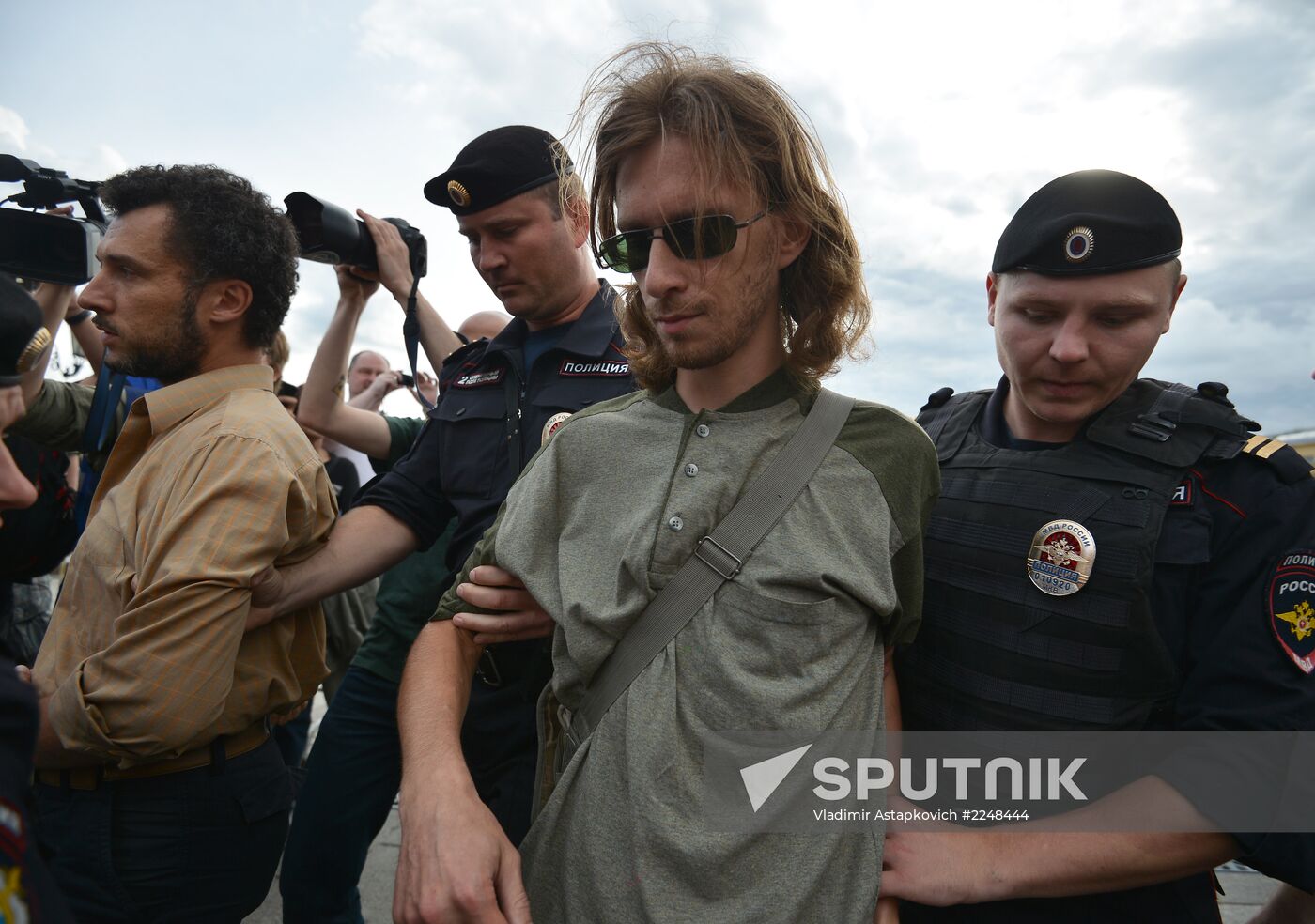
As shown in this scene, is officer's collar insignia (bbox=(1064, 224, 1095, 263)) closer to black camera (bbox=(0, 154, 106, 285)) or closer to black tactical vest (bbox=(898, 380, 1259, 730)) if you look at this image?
black tactical vest (bbox=(898, 380, 1259, 730))

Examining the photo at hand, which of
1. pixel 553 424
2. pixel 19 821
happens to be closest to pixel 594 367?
pixel 553 424

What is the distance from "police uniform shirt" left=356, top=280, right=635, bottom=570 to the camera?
2160 millimetres

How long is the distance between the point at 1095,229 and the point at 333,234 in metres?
2.25

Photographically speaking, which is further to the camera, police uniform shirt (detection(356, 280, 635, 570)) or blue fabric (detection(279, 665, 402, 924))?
blue fabric (detection(279, 665, 402, 924))

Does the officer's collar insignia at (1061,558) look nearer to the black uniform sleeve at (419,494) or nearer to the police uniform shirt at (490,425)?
the police uniform shirt at (490,425)

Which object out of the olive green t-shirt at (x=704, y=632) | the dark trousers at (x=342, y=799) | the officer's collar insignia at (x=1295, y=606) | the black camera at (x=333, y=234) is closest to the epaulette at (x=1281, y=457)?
the officer's collar insignia at (x=1295, y=606)

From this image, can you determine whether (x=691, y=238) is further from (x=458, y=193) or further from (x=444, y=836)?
(x=458, y=193)

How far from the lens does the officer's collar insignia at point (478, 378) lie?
233cm

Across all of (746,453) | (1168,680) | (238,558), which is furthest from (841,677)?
(238,558)

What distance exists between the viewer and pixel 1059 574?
1.55 m

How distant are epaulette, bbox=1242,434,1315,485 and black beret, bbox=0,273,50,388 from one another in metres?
2.24

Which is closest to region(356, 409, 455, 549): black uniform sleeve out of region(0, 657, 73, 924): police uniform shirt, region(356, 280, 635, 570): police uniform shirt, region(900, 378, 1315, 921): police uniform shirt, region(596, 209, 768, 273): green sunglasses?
region(356, 280, 635, 570): police uniform shirt

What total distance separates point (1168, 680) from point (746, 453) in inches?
35.2

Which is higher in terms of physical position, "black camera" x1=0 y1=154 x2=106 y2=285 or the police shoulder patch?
"black camera" x1=0 y1=154 x2=106 y2=285
